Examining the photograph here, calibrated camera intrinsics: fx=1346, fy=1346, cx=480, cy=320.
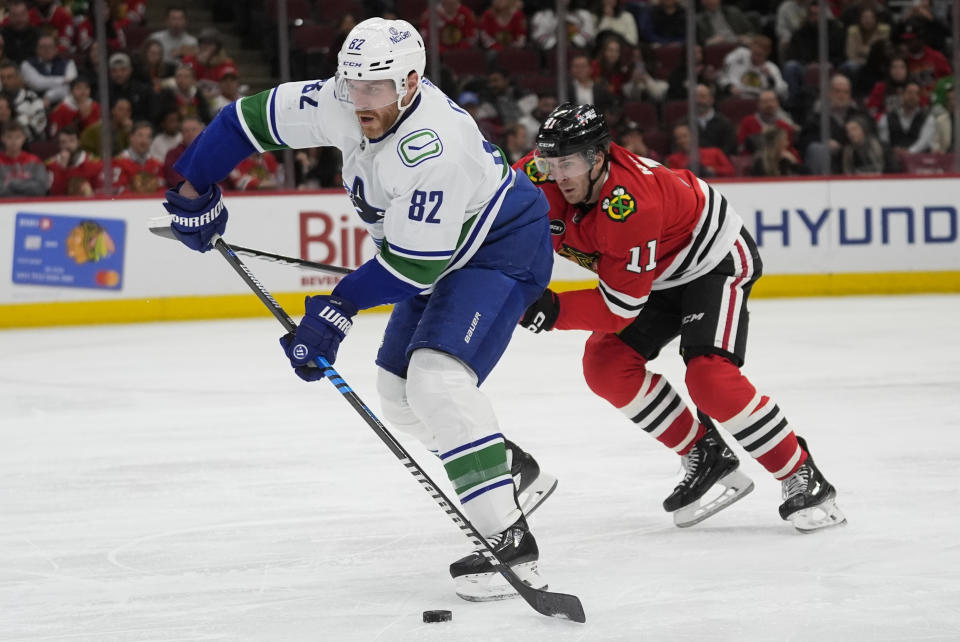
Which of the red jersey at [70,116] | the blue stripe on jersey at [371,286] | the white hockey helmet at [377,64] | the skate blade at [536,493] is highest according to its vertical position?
the white hockey helmet at [377,64]

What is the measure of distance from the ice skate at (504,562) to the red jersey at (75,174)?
20.2ft

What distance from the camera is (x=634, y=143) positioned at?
9.12 m

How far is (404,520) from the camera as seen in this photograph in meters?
3.59

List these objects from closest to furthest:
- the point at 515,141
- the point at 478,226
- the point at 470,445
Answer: the point at 470,445 < the point at 478,226 < the point at 515,141

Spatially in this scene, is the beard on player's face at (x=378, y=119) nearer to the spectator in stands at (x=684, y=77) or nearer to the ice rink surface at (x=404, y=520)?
the ice rink surface at (x=404, y=520)

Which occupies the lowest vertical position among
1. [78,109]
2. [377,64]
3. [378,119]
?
[78,109]

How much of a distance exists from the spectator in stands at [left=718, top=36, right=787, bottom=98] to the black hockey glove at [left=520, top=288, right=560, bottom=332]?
6.68 metres

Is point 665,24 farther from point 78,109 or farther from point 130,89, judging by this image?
point 78,109

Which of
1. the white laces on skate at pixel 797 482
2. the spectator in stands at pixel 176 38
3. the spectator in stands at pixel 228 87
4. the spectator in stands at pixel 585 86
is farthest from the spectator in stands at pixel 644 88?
the white laces on skate at pixel 797 482

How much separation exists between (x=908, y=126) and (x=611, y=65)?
2127 mm

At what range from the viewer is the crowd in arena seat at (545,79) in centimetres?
854

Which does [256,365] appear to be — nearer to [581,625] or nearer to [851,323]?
[851,323]

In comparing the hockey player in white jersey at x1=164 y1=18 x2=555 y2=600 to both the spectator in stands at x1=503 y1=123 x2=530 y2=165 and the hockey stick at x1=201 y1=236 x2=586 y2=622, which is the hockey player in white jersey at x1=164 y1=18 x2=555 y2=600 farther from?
the spectator in stands at x1=503 y1=123 x2=530 y2=165

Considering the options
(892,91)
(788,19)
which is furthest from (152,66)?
(892,91)
